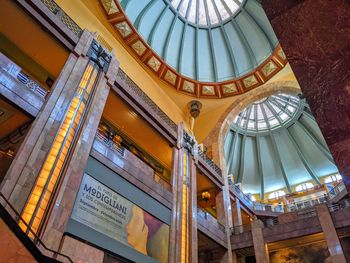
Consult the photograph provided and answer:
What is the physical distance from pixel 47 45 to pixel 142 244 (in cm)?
715

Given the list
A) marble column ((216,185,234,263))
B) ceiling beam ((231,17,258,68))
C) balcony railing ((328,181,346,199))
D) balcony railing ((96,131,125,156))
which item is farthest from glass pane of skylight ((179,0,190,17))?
balcony railing ((328,181,346,199))

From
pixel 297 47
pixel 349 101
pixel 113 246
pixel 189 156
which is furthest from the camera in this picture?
pixel 189 156

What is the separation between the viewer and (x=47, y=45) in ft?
30.3

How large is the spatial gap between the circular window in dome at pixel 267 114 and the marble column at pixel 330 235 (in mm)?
11306

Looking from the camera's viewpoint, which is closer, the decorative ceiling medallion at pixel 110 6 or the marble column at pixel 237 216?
the decorative ceiling medallion at pixel 110 6

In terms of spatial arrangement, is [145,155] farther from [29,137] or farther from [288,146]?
[288,146]

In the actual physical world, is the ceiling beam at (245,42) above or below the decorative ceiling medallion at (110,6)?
above

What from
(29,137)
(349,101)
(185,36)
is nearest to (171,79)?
(185,36)

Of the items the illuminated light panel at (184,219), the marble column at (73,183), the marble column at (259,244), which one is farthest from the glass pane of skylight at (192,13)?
the marble column at (259,244)

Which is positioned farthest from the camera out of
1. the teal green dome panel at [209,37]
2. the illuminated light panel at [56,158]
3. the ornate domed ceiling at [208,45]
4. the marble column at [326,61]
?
the teal green dome panel at [209,37]

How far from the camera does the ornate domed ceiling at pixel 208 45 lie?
15.8 meters

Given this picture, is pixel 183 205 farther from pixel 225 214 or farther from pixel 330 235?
pixel 330 235

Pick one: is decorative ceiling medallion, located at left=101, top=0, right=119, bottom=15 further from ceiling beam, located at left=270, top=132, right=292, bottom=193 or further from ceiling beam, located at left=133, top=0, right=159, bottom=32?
A: ceiling beam, located at left=270, top=132, right=292, bottom=193

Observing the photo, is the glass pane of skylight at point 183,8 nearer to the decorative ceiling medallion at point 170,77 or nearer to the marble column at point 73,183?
the decorative ceiling medallion at point 170,77
